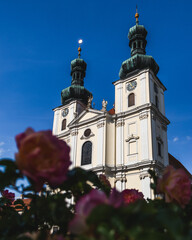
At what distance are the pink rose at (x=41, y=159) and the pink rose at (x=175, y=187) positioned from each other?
0.48 m

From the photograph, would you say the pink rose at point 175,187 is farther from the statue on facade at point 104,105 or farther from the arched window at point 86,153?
the statue on facade at point 104,105

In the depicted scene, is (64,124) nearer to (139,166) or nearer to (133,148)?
(133,148)

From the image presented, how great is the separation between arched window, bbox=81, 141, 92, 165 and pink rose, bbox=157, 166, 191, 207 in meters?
20.1

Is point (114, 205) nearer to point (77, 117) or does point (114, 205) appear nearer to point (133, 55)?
point (77, 117)

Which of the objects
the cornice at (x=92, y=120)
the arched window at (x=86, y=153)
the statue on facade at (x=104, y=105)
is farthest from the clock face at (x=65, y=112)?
the arched window at (x=86, y=153)

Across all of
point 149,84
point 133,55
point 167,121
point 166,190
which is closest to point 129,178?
point 167,121

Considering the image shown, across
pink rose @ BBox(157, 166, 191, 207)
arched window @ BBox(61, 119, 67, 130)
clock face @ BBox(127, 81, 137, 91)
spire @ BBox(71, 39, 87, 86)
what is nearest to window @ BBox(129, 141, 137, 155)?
clock face @ BBox(127, 81, 137, 91)

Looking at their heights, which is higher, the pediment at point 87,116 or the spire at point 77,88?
the spire at point 77,88

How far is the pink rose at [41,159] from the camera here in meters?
0.84

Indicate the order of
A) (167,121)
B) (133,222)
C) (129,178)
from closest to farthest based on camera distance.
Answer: (133,222)
(129,178)
(167,121)

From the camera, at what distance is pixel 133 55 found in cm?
2472

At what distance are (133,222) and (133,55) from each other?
25256 millimetres

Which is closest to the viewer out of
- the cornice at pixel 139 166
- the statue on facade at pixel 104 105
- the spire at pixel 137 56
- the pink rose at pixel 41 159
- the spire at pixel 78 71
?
the pink rose at pixel 41 159

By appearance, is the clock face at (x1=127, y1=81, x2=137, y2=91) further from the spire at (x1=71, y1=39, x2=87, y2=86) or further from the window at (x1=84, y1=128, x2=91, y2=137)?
the spire at (x1=71, y1=39, x2=87, y2=86)
